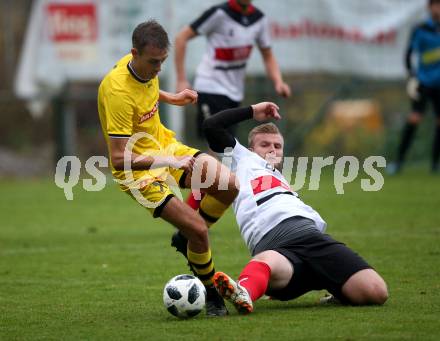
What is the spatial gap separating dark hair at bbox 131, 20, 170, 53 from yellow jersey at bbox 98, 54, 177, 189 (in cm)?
25

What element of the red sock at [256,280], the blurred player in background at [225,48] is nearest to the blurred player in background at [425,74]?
the blurred player in background at [225,48]

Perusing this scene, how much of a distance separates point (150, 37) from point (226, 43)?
4168 millimetres

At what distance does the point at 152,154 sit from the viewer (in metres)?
6.45

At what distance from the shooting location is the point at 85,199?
14.0 metres

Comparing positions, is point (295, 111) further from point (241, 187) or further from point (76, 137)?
point (241, 187)

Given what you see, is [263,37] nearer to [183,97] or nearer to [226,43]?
[226,43]

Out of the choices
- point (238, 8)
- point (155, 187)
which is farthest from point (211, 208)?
point (238, 8)

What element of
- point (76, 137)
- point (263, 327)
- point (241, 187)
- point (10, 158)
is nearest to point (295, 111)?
point (76, 137)

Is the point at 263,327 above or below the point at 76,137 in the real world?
above

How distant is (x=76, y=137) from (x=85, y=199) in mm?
5920

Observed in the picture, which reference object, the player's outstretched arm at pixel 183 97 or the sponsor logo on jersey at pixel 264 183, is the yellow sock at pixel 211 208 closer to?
the sponsor logo on jersey at pixel 264 183

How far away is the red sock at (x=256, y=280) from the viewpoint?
19.2 feet

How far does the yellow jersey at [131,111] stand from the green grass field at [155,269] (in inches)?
40.8

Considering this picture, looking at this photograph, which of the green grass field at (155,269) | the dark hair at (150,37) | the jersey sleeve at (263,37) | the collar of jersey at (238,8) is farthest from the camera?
the jersey sleeve at (263,37)
